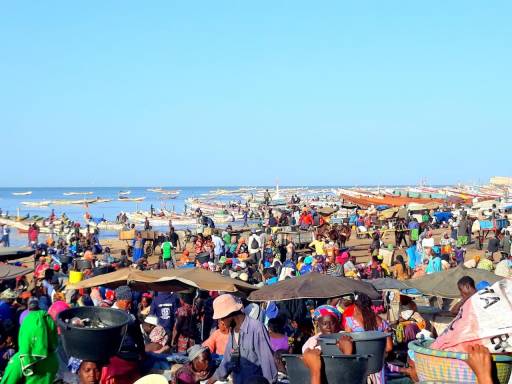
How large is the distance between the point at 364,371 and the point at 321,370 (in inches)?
10.5

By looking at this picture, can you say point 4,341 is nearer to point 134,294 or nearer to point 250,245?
point 134,294

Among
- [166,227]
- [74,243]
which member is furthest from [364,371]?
[166,227]

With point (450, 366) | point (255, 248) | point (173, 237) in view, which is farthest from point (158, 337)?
point (173, 237)

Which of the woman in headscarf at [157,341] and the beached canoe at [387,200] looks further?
the beached canoe at [387,200]

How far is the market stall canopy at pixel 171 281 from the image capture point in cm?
937

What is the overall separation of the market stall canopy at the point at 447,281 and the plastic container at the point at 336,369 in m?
6.65

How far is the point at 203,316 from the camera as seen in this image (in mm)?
9906

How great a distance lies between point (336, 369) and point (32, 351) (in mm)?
2450

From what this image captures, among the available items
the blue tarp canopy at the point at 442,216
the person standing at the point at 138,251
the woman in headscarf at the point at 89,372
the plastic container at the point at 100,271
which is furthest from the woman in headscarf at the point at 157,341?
the blue tarp canopy at the point at 442,216

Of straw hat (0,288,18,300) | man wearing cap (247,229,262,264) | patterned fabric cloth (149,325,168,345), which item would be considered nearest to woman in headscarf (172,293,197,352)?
patterned fabric cloth (149,325,168,345)

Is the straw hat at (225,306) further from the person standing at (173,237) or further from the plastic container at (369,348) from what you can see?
the person standing at (173,237)

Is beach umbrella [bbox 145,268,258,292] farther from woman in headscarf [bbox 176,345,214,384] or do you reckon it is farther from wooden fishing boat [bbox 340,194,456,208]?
wooden fishing boat [bbox 340,194,456,208]

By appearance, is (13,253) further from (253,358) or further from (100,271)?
(253,358)

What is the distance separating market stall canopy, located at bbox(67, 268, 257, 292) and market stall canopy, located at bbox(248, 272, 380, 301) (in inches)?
18.3
